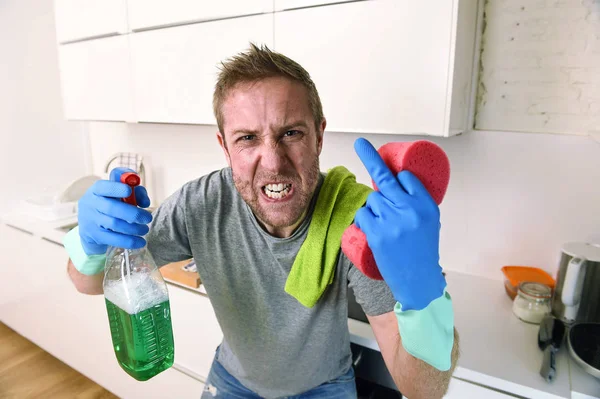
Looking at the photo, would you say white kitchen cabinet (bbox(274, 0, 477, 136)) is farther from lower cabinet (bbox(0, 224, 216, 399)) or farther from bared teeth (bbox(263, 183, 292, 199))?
lower cabinet (bbox(0, 224, 216, 399))

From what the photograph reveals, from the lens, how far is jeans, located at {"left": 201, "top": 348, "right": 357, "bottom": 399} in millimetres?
1039

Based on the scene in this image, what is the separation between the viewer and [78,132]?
2348 millimetres

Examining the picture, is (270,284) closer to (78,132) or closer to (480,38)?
(480,38)

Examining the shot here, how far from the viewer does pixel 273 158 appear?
2.72 feet

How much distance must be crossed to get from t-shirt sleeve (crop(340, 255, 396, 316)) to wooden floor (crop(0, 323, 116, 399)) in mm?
1679

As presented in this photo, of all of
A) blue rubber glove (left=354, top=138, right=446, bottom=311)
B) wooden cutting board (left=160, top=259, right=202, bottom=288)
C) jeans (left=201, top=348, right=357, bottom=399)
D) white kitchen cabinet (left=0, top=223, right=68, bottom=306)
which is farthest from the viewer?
white kitchen cabinet (left=0, top=223, right=68, bottom=306)

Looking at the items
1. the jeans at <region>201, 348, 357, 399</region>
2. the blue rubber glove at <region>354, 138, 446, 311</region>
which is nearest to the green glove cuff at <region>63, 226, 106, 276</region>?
the jeans at <region>201, 348, 357, 399</region>

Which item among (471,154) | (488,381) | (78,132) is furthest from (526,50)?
(78,132)

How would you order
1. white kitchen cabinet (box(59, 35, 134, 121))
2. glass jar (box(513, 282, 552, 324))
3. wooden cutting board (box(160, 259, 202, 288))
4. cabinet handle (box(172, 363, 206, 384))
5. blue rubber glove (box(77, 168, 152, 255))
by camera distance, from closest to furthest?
1. blue rubber glove (box(77, 168, 152, 255))
2. glass jar (box(513, 282, 552, 324))
3. wooden cutting board (box(160, 259, 202, 288))
4. cabinet handle (box(172, 363, 206, 384))
5. white kitchen cabinet (box(59, 35, 134, 121))

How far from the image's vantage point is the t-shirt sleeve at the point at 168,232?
996mm

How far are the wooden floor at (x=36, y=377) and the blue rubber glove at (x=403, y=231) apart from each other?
188cm

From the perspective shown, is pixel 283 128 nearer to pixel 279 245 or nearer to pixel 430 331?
pixel 279 245

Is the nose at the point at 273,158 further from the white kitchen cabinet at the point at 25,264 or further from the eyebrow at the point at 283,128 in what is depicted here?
the white kitchen cabinet at the point at 25,264

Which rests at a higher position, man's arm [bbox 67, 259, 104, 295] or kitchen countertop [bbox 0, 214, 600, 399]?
man's arm [bbox 67, 259, 104, 295]
